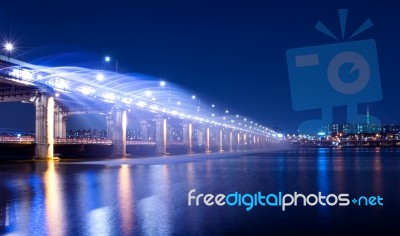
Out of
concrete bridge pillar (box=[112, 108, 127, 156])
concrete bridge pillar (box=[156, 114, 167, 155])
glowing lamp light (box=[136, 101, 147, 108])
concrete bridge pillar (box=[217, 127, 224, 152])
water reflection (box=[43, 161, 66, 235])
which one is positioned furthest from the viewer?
concrete bridge pillar (box=[217, 127, 224, 152])

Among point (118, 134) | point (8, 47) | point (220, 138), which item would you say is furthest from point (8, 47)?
point (220, 138)

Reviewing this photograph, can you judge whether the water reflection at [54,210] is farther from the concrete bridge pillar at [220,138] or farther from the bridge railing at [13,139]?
the concrete bridge pillar at [220,138]

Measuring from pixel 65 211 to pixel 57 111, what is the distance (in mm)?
83155

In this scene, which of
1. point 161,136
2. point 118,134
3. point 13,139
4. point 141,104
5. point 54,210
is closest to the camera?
point 54,210

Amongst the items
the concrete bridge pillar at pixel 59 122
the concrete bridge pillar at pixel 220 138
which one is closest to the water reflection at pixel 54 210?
the concrete bridge pillar at pixel 59 122

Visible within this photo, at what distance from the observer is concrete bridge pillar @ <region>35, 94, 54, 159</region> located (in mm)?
56531

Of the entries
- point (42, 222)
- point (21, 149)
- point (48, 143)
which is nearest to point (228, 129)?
point (21, 149)

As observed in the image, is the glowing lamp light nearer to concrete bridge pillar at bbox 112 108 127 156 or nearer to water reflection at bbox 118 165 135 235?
concrete bridge pillar at bbox 112 108 127 156

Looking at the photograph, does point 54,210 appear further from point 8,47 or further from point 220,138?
point 220,138

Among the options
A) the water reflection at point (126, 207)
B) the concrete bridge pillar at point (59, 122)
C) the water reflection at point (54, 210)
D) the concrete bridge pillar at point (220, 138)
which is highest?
the concrete bridge pillar at point (59, 122)

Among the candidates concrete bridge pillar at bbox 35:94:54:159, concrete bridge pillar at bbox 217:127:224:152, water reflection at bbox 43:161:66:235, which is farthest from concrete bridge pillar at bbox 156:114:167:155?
water reflection at bbox 43:161:66:235

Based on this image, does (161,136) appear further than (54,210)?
Yes

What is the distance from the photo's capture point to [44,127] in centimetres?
5691

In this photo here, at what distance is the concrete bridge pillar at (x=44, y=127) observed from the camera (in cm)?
5653
